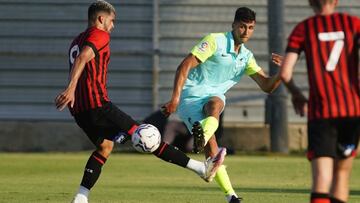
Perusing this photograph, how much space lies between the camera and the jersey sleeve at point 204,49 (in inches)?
459

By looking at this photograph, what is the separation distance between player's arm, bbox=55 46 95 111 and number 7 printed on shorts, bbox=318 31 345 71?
3336mm

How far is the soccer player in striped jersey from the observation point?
11.2 m

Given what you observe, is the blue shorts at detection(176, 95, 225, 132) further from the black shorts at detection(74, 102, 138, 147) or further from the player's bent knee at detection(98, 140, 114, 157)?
the player's bent knee at detection(98, 140, 114, 157)

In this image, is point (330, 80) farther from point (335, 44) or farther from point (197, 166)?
point (197, 166)

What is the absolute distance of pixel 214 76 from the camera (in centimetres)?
1196

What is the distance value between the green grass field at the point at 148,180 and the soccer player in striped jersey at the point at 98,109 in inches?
32.7

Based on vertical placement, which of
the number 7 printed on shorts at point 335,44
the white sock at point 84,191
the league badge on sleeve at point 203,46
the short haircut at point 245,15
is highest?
the number 7 printed on shorts at point 335,44

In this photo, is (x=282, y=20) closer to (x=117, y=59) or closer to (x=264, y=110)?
(x=264, y=110)

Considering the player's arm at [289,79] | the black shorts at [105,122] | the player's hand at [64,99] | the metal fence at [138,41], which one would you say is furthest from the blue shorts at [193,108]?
the metal fence at [138,41]

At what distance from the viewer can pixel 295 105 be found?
8.11 m

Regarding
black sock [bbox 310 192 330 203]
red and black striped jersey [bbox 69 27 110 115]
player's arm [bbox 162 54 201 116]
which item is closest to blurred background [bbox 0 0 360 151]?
player's arm [bbox 162 54 201 116]

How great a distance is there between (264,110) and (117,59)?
3764 millimetres

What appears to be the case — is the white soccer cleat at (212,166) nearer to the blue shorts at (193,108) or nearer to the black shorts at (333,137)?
the blue shorts at (193,108)

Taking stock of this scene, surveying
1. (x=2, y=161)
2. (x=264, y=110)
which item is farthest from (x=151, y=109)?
(x=2, y=161)
